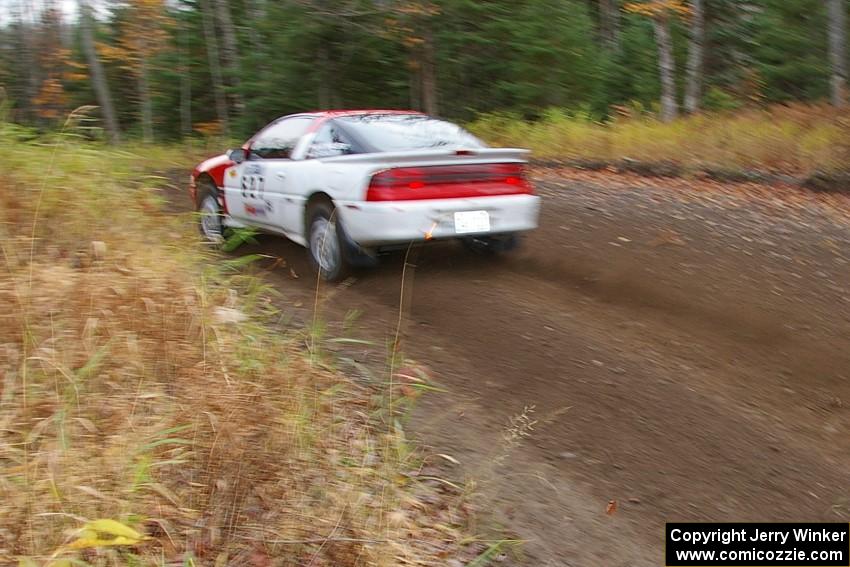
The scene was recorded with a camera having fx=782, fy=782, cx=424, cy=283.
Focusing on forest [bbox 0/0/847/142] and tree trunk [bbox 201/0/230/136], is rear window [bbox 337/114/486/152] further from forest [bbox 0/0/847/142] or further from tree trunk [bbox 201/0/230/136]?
tree trunk [bbox 201/0/230/136]

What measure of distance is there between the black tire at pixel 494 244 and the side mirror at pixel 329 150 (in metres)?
1.55

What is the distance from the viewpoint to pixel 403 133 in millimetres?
7363

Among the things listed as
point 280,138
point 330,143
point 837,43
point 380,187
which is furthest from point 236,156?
point 837,43

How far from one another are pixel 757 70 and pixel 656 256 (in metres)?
19.4

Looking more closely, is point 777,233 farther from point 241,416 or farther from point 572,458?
point 241,416

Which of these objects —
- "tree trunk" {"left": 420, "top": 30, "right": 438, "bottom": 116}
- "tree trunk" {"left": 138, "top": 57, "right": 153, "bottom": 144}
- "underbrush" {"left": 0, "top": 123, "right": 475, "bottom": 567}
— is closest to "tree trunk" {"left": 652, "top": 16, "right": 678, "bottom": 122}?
"tree trunk" {"left": 420, "top": 30, "right": 438, "bottom": 116}

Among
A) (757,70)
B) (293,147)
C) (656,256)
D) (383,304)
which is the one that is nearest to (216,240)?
(383,304)

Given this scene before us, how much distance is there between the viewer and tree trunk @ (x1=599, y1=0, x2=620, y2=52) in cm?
2986

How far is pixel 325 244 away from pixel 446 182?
129 centimetres

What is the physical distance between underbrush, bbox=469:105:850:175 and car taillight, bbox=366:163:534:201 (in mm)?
5874

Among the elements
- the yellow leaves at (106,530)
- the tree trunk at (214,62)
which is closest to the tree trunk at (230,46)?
the tree trunk at (214,62)

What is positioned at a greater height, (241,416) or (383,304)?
(241,416)

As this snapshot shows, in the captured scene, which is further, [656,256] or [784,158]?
[784,158]

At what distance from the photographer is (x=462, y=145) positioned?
7438 mm
